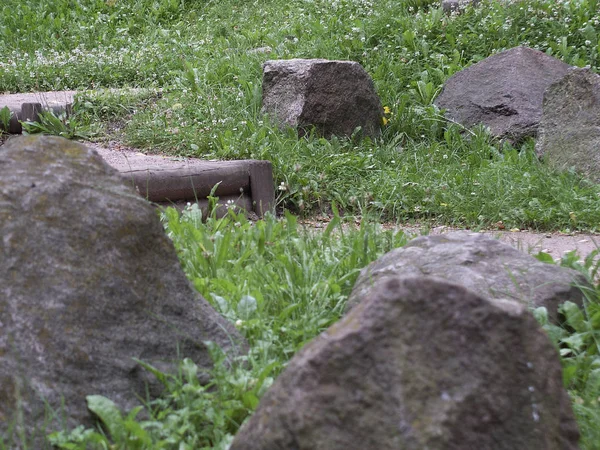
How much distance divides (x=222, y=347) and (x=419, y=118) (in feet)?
17.4

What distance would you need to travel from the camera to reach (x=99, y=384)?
1987mm

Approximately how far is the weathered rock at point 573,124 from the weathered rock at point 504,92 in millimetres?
582

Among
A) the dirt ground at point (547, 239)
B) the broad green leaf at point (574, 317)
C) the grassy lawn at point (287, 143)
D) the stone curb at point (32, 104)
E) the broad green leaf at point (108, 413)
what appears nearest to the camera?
the broad green leaf at point (108, 413)

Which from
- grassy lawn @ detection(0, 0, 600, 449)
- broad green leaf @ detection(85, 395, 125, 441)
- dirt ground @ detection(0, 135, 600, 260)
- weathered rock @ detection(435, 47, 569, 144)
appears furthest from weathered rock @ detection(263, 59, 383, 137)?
broad green leaf @ detection(85, 395, 125, 441)

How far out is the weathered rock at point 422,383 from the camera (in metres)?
1.50

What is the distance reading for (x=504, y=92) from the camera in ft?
23.2

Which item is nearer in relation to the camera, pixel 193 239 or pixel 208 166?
pixel 193 239

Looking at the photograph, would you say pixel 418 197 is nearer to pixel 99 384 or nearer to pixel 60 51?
pixel 99 384

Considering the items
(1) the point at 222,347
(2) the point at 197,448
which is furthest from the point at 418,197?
(2) the point at 197,448

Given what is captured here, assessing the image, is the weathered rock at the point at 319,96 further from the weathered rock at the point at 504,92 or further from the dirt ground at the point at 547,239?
the dirt ground at the point at 547,239

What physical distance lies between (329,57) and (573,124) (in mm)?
3011

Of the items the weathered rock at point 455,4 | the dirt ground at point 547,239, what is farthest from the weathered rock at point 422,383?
the weathered rock at point 455,4

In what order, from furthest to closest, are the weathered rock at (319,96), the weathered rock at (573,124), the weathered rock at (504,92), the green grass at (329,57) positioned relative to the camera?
the weathered rock at (504,92) < the weathered rock at (319,96) < the weathered rock at (573,124) < the green grass at (329,57)

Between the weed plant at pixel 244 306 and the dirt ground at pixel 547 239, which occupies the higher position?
the weed plant at pixel 244 306
